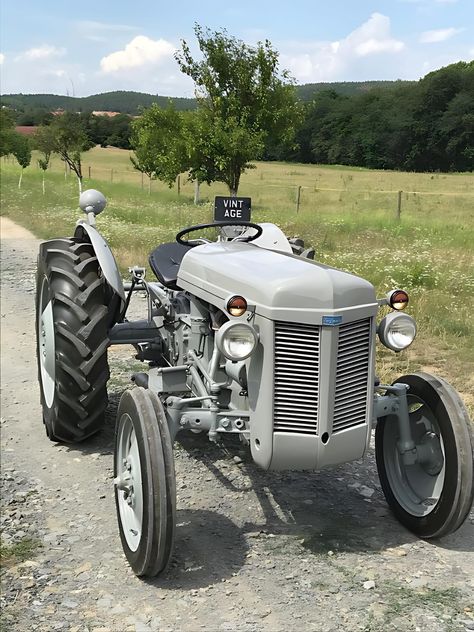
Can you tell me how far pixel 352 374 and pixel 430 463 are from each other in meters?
0.80

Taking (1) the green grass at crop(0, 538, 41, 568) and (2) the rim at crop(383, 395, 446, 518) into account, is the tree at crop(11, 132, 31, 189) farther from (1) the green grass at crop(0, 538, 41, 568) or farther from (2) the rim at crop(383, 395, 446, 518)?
(2) the rim at crop(383, 395, 446, 518)

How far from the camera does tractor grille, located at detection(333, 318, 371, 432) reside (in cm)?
300

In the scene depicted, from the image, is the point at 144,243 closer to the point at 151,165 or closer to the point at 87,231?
the point at 87,231

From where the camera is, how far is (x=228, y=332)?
2.93 m

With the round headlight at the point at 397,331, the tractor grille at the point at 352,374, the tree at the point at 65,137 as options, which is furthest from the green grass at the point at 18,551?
the tree at the point at 65,137

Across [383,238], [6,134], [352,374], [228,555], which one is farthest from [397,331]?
[6,134]

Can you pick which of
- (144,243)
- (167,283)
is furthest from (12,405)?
(144,243)

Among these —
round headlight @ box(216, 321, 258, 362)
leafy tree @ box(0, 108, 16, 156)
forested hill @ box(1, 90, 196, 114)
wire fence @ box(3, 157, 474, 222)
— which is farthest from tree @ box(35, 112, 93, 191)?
forested hill @ box(1, 90, 196, 114)

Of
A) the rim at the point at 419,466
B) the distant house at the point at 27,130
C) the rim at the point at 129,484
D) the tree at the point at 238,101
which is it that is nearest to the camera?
the rim at the point at 129,484

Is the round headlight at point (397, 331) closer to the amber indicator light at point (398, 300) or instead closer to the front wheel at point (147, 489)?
the amber indicator light at point (398, 300)

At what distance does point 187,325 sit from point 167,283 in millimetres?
397

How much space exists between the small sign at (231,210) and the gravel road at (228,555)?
4.96 feet

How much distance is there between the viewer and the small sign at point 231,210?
13.7ft

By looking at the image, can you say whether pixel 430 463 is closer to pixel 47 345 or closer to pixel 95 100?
pixel 47 345
